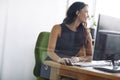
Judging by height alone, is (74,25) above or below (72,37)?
above

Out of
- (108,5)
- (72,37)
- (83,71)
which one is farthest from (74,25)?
(108,5)

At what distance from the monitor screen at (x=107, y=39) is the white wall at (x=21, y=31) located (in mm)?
522

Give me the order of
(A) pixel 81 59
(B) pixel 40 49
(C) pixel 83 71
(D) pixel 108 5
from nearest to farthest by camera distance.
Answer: (C) pixel 83 71 → (A) pixel 81 59 → (B) pixel 40 49 → (D) pixel 108 5

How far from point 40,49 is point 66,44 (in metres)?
0.23

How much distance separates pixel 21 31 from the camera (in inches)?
79.7

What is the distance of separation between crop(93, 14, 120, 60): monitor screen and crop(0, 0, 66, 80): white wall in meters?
0.52

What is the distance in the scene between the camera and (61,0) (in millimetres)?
2178

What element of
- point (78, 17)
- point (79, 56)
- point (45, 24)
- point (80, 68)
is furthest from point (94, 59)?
point (45, 24)

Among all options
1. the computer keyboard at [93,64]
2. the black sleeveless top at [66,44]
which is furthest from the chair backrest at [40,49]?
the computer keyboard at [93,64]

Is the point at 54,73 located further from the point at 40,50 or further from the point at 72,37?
the point at 72,37

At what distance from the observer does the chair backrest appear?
191 centimetres

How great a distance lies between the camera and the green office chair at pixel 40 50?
1908mm

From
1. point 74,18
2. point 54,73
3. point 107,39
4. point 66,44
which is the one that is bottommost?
point 54,73

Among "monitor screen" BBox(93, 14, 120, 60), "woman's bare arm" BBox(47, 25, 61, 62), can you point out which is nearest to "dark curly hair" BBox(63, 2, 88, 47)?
"woman's bare arm" BBox(47, 25, 61, 62)
